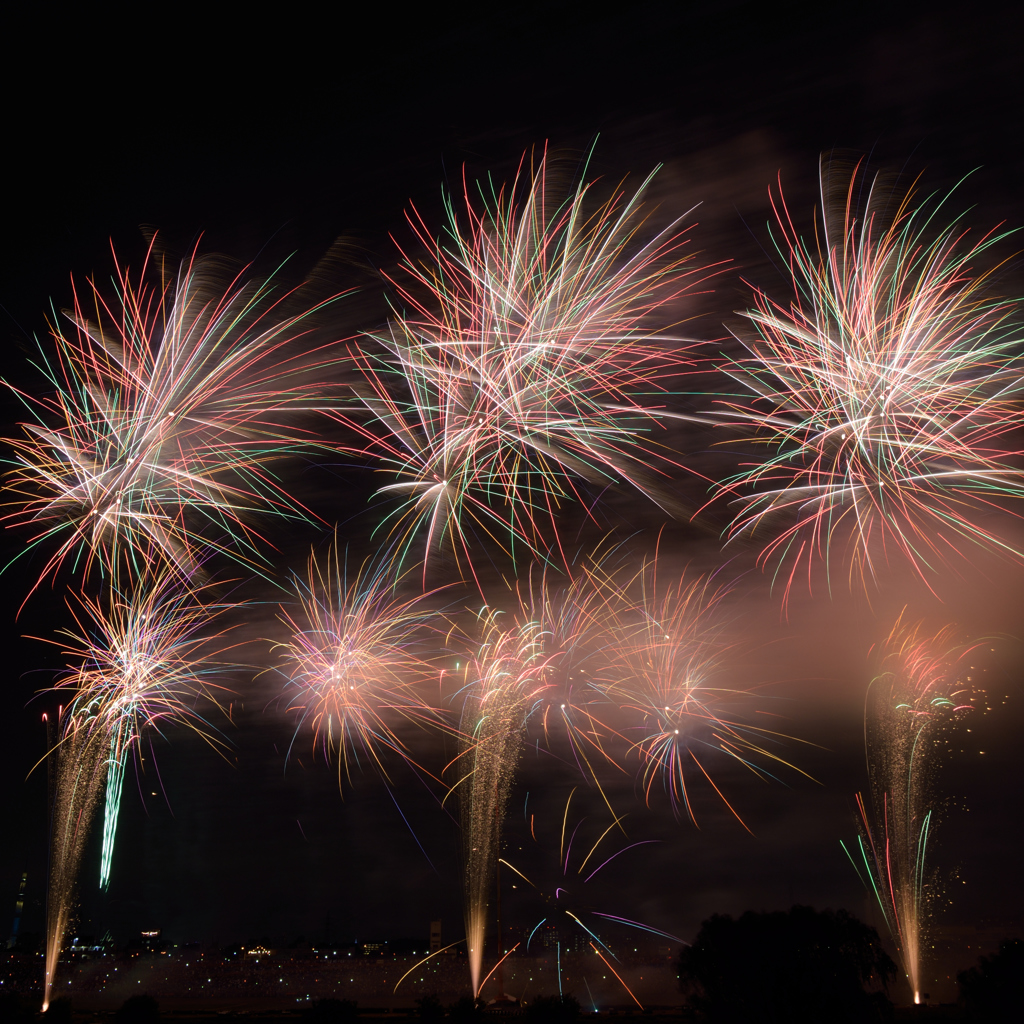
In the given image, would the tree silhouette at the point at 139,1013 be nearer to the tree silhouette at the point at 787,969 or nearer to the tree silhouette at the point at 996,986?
the tree silhouette at the point at 787,969

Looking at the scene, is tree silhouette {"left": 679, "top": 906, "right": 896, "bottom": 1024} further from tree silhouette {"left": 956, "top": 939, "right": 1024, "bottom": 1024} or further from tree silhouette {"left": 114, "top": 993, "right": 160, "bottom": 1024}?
tree silhouette {"left": 114, "top": 993, "right": 160, "bottom": 1024}

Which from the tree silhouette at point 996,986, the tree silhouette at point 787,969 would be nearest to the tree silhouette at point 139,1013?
the tree silhouette at point 787,969

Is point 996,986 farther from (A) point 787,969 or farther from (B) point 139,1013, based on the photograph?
(B) point 139,1013

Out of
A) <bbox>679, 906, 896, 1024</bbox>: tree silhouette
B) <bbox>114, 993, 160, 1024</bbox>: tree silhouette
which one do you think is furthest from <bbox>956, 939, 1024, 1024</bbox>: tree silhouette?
<bbox>114, 993, 160, 1024</bbox>: tree silhouette

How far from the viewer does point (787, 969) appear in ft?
85.3

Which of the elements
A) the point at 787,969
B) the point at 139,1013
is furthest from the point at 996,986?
the point at 139,1013

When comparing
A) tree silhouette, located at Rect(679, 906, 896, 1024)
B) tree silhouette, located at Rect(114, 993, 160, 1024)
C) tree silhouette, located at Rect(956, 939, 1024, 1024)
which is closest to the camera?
tree silhouette, located at Rect(679, 906, 896, 1024)

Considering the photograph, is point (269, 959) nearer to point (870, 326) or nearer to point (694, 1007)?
point (694, 1007)

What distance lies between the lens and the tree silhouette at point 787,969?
24372mm

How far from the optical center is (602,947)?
164 feet

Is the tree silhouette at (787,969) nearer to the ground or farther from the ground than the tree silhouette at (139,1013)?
farther from the ground

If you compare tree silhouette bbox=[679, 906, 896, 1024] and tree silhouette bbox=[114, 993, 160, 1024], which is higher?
tree silhouette bbox=[679, 906, 896, 1024]

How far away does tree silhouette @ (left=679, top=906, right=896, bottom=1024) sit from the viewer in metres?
24.4

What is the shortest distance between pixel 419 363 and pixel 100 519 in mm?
8056
